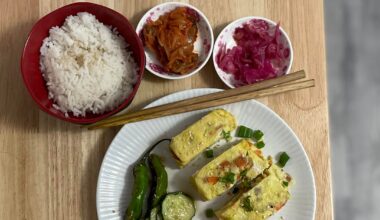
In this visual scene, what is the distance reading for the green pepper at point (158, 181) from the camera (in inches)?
95.1

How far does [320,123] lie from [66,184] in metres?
1.41

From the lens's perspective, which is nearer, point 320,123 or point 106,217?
point 106,217

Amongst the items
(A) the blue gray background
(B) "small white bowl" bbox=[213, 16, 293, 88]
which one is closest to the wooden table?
(B) "small white bowl" bbox=[213, 16, 293, 88]

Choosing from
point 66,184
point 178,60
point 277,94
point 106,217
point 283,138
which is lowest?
point 106,217

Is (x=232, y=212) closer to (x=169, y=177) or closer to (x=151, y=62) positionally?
(x=169, y=177)

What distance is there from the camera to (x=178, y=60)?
247 centimetres

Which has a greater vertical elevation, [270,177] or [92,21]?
[92,21]

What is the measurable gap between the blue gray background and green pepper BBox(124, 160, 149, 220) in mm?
1395

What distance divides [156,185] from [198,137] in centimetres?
33

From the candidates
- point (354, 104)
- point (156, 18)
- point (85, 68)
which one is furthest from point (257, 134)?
point (354, 104)

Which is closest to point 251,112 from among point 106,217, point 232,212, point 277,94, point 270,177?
point 277,94

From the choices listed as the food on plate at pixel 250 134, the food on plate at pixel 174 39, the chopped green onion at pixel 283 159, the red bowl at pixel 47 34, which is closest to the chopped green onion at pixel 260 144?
the food on plate at pixel 250 134

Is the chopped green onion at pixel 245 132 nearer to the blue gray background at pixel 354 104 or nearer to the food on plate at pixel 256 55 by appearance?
the food on plate at pixel 256 55

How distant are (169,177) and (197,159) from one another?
0.18 m
